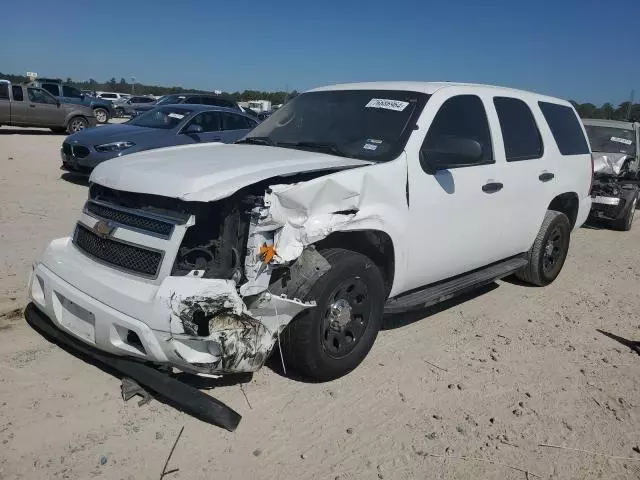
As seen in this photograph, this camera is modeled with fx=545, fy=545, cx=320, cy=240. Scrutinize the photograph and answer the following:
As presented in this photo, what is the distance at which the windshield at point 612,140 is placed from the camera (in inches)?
423

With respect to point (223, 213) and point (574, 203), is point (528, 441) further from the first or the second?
point (574, 203)

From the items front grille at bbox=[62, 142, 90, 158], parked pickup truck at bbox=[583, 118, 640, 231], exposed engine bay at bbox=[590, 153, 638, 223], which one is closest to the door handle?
exposed engine bay at bbox=[590, 153, 638, 223]

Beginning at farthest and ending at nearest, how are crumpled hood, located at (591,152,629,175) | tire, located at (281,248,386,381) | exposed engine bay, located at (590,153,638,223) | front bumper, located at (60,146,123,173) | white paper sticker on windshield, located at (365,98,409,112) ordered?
crumpled hood, located at (591,152,629,175) < front bumper, located at (60,146,123,173) < exposed engine bay, located at (590,153,638,223) < white paper sticker on windshield, located at (365,98,409,112) < tire, located at (281,248,386,381)

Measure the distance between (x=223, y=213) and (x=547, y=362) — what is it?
277cm

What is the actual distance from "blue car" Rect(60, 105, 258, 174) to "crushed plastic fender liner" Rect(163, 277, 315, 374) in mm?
6892

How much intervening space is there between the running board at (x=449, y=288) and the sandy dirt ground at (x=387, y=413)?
40 cm

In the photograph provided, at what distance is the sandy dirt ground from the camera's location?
9.21ft

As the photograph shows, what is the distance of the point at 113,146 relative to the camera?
9.92 meters

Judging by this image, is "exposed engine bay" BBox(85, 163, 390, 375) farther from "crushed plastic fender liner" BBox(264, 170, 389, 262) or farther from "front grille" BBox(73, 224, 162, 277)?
"front grille" BBox(73, 224, 162, 277)

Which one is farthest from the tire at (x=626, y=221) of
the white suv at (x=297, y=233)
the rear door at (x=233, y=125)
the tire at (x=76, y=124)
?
the tire at (x=76, y=124)

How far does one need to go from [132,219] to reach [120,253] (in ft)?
0.70

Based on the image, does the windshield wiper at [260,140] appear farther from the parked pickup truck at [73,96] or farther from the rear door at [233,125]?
the parked pickup truck at [73,96]

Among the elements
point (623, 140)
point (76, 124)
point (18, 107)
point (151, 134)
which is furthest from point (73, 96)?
point (623, 140)

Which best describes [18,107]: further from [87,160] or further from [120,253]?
[120,253]
